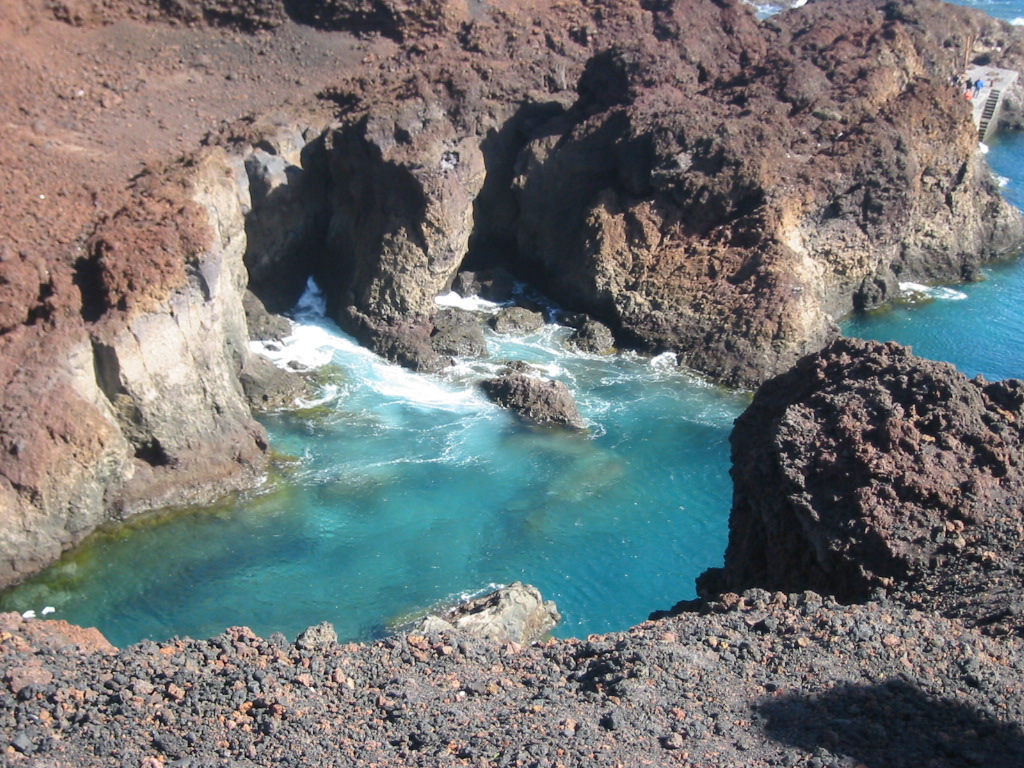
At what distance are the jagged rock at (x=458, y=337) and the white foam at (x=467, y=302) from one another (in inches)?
68.5

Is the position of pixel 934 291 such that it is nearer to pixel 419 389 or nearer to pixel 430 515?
pixel 419 389

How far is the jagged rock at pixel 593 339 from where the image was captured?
34.2 meters

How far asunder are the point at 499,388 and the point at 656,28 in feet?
62.3

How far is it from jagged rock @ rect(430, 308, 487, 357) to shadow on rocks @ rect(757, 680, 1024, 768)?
21.4 meters

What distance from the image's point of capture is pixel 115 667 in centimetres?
1448

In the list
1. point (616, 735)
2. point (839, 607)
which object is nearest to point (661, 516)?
A: point (839, 607)

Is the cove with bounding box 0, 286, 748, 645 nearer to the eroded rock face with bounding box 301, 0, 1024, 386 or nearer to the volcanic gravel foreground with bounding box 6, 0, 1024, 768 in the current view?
the eroded rock face with bounding box 301, 0, 1024, 386

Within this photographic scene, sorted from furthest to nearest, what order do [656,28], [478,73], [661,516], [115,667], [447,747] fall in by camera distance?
[656,28]
[478,73]
[661,516]
[115,667]
[447,747]

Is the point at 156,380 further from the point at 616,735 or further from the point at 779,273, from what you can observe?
the point at 779,273

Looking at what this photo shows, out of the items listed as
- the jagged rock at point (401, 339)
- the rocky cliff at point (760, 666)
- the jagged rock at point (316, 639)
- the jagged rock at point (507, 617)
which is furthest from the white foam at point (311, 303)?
the jagged rock at point (316, 639)

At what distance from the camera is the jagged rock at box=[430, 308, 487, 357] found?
1313 inches

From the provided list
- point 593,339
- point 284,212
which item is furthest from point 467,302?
point 284,212

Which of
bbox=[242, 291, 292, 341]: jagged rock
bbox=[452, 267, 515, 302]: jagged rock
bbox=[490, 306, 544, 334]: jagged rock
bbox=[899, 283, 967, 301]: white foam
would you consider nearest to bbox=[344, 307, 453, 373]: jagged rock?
bbox=[242, 291, 292, 341]: jagged rock

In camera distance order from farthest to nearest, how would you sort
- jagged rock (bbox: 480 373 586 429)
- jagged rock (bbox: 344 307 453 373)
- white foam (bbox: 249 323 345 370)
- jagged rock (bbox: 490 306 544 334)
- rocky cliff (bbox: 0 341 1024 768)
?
jagged rock (bbox: 490 306 544 334) → jagged rock (bbox: 344 307 453 373) → white foam (bbox: 249 323 345 370) → jagged rock (bbox: 480 373 586 429) → rocky cliff (bbox: 0 341 1024 768)
